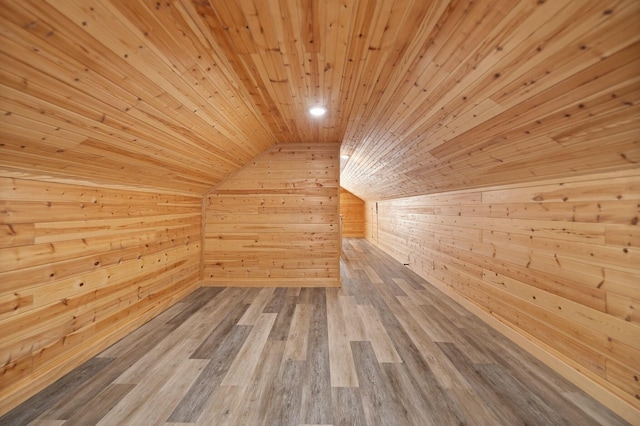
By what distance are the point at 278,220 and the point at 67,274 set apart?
2412 millimetres

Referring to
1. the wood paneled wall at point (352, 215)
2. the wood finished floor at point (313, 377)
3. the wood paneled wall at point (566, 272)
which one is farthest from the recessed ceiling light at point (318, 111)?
the wood paneled wall at point (352, 215)

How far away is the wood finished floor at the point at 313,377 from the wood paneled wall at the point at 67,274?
0.52 feet

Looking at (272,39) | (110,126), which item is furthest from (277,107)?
(110,126)

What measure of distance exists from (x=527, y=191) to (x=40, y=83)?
11.1ft

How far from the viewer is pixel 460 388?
5.27 feet

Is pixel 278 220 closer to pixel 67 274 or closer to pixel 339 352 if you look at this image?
pixel 339 352

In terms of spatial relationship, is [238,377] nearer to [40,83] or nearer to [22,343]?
[22,343]

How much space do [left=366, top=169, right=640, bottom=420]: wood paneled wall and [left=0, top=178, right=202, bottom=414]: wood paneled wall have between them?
12.3ft

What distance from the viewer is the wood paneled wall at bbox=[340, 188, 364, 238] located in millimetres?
9945

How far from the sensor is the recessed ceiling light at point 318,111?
244cm

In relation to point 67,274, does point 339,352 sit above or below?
below

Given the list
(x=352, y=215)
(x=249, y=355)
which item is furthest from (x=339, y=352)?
(x=352, y=215)

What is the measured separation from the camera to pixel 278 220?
12.6 feet

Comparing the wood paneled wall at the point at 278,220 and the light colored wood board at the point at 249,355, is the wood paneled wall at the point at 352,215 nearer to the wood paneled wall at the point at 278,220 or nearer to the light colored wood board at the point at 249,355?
the wood paneled wall at the point at 278,220
